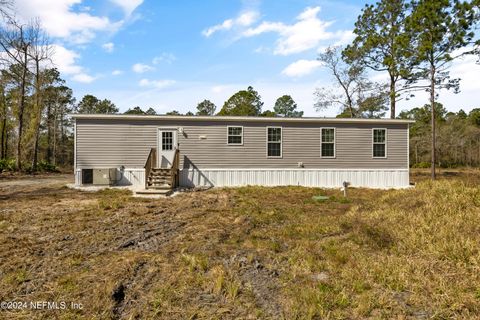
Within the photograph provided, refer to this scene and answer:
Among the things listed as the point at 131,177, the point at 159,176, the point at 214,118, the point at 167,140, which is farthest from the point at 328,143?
the point at 131,177

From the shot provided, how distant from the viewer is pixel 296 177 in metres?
13.1

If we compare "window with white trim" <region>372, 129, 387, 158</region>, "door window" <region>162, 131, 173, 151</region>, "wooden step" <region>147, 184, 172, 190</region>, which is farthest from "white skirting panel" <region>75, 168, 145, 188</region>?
"window with white trim" <region>372, 129, 387, 158</region>

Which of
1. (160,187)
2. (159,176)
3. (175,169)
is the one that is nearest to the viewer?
(160,187)

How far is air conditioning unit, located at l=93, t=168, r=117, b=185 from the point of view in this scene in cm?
1195

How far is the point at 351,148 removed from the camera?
43.9 ft

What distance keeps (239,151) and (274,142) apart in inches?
69.9

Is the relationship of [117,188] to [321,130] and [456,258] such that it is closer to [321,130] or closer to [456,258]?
[321,130]

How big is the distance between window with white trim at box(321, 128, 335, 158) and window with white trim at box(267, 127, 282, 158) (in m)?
2.18

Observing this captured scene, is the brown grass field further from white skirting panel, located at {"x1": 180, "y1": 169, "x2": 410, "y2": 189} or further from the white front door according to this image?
white skirting panel, located at {"x1": 180, "y1": 169, "x2": 410, "y2": 189}

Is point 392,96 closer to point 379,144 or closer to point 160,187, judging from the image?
point 379,144

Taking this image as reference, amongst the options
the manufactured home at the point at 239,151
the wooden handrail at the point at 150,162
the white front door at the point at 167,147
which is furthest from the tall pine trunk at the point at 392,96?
the wooden handrail at the point at 150,162

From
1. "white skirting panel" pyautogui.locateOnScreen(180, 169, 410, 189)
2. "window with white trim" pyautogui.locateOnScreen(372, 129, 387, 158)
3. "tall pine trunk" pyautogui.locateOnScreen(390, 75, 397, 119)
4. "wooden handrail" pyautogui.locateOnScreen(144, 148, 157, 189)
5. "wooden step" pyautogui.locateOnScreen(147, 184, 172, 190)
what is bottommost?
"wooden step" pyautogui.locateOnScreen(147, 184, 172, 190)

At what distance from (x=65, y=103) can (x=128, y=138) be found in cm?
2825

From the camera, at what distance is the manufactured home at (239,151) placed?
A: 12.2 meters
